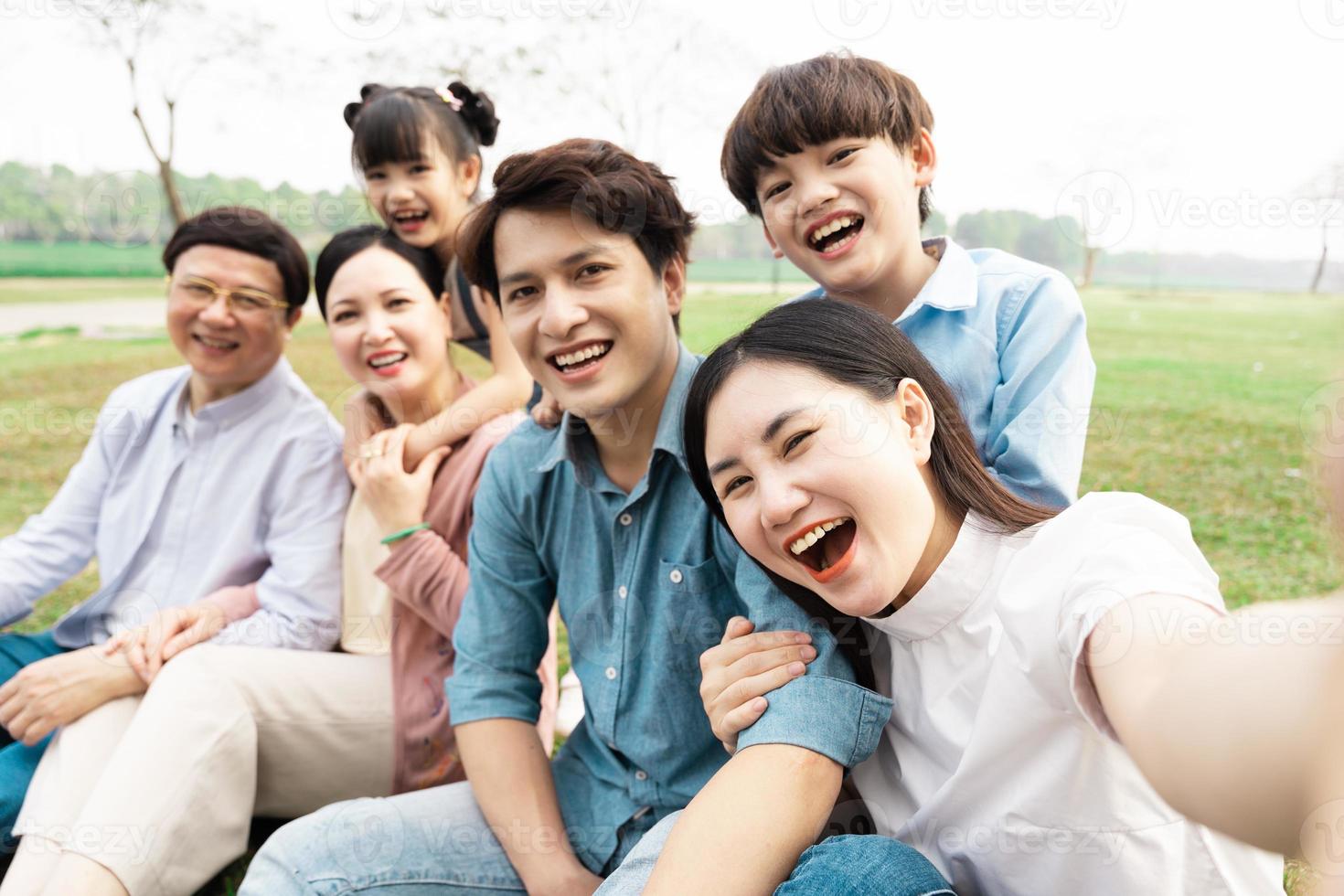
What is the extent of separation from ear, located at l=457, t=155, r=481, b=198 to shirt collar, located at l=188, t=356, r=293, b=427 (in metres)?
0.97

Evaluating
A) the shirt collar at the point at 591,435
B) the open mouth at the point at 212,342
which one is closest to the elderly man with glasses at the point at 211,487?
the open mouth at the point at 212,342

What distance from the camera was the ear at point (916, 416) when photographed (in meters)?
1.70

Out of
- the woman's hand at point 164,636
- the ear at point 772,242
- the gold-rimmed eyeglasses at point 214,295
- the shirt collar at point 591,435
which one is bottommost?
the woman's hand at point 164,636

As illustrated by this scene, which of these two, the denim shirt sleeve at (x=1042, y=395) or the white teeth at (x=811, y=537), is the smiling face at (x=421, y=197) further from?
the white teeth at (x=811, y=537)

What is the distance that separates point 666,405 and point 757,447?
473 millimetres

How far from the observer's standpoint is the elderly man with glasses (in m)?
2.86

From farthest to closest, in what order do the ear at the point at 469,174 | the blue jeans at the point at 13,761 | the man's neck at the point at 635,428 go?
the ear at the point at 469,174 → the blue jeans at the point at 13,761 → the man's neck at the point at 635,428

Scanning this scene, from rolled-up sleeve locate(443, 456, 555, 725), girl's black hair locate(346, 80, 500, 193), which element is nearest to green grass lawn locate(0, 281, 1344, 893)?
rolled-up sleeve locate(443, 456, 555, 725)

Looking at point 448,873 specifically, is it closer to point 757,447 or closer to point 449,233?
point 757,447

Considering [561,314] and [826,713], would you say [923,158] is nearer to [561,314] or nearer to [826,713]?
[561,314]

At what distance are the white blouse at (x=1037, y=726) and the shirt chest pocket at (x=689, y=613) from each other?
0.37 meters

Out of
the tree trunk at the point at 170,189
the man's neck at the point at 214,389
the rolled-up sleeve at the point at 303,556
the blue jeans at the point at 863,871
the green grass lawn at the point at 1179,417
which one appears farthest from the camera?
the tree trunk at the point at 170,189

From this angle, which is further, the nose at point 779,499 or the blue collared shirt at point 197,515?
the blue collared shirt at point 197,515

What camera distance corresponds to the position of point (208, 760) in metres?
2.34
